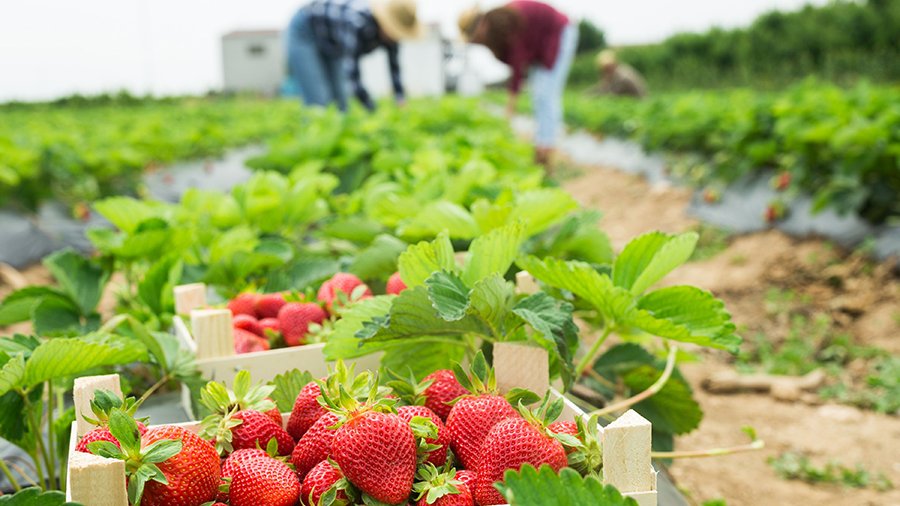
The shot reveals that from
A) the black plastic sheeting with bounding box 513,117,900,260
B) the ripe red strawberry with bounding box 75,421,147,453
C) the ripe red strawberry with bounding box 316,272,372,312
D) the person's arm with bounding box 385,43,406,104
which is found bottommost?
the black plastic sheeting with bounding box 513,117,900,260

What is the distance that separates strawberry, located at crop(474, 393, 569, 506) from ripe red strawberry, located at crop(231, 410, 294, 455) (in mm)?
315

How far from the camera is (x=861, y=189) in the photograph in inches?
215

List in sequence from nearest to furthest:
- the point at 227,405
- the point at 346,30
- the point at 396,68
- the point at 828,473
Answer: the point at 227,405 < the point at 828,473 < the point at 346,30 < the point at 396,68

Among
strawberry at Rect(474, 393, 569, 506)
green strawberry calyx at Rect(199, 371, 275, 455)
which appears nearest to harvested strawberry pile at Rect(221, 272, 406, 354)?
green strawberry calyx at Rect(199, 371, 275, 455)

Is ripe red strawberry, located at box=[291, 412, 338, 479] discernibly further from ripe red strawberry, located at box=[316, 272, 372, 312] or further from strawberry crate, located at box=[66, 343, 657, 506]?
ripe red strawberry, located at box=[316, 272, 372, 312]

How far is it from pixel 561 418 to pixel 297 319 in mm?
729

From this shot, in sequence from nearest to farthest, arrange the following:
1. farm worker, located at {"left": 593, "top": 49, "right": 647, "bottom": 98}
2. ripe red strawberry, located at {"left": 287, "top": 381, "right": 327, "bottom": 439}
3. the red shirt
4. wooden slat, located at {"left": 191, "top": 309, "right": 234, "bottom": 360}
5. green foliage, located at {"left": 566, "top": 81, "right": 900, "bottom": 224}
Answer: ripe red strawberry, located at {"left": 287, "top": 381, "right": 327, "bottom": 439}, wooden slat, located at {"left": 191, "top": 309, "right": 234, "bottom": 360}, green foliage, located at {"left": 566, "top": 81, "right": 900, "bottom": 224}, the red shirt, farm worker, located at {"left": 593, "top": 49, "right": 647, "bottom": 98}

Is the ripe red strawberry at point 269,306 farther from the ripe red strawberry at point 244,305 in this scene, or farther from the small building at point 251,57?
the small building at point 251,57

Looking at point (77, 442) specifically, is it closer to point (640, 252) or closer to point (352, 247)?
point (640, 252)

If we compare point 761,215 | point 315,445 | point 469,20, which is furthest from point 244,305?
point 469,20

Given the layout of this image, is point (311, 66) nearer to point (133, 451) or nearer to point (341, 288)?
point (341, 288)

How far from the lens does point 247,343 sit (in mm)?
1788

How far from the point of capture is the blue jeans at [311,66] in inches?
334

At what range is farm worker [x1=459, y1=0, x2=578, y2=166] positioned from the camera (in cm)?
958
